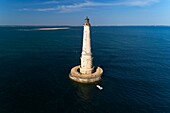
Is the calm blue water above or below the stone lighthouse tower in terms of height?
below

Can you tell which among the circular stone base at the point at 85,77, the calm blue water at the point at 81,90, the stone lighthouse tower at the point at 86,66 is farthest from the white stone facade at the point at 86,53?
the calm blue water at the point at 81,90

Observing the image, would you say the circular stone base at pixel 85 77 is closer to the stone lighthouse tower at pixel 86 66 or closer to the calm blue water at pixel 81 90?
the stone lighthouse tower at pixel 86 66

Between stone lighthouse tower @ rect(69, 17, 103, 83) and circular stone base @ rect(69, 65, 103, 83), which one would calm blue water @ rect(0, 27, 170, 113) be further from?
stone lighthouse tower @ rect(69, 17, 103, 83)

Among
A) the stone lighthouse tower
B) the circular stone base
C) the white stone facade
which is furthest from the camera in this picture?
the circular stone base

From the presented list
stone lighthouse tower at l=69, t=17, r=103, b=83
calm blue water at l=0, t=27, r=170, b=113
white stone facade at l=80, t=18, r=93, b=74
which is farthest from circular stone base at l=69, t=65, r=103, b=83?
white stone facade at l=80, t=18, r=93, b=74

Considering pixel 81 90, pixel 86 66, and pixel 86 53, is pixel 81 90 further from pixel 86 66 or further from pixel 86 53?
pixel 86 53

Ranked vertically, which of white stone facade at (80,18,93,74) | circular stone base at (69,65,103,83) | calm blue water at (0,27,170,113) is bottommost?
calm blue water at (0,27,170,113)

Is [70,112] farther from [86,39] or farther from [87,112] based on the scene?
[86,39]

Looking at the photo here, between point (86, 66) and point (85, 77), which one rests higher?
point (86, 66)

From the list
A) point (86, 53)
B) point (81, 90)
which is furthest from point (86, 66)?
point (81, 90)

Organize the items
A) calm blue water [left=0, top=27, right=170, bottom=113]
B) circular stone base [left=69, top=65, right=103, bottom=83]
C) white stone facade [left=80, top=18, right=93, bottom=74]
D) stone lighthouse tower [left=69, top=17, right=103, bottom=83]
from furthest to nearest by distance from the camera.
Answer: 1. circular stone base [left=69, top=65, right=103, bottom=83]
2. stone lighthouse tower [left=69, top=17, right=103, bottom=83]
3. white stone facade [left=80, top=18, right=93, bottom=74]
4. calm blue water [left=0, top=27, right=170, bottom=113]

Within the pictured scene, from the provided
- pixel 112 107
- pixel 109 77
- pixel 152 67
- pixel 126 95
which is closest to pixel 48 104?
pixel 112 107
